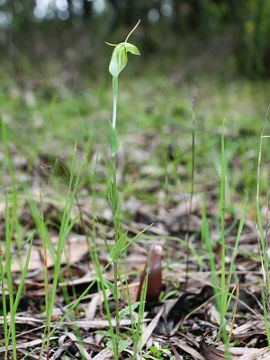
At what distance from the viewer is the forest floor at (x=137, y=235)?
0.73m

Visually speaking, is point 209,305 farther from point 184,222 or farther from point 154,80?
point 154,80

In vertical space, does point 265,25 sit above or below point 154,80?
above

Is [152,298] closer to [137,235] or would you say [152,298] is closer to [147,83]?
[137,235]

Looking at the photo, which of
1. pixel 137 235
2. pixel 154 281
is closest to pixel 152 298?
pixel 154 281

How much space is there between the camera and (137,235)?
618mm

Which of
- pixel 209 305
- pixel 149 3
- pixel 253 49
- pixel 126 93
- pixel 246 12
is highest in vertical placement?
pixel 149 3

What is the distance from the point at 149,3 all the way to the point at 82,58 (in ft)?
5.32

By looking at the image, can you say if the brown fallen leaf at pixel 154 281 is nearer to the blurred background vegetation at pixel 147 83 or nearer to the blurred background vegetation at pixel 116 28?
the blurred background vegetation at pixel 147 83

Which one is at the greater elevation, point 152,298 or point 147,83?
point 147,83

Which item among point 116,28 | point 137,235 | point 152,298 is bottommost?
point 152,298

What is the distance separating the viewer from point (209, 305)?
871 millimetres

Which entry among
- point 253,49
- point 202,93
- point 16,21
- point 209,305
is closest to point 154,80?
point 202,93

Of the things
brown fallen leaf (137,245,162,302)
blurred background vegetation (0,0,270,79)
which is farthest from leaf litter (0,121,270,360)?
blurred background vegetation (0,0,270,79)

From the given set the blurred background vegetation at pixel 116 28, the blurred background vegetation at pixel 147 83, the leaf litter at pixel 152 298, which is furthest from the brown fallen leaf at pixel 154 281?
the blurred background vegetation at pixel 116 28
